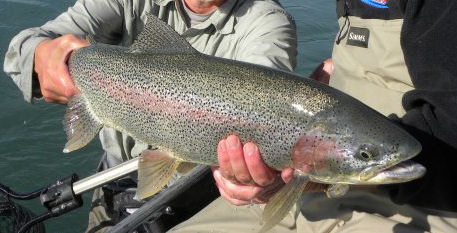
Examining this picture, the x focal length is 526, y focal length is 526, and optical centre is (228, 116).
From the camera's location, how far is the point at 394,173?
2.10 metres

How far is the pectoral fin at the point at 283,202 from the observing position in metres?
2.19

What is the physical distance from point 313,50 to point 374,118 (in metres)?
7.64

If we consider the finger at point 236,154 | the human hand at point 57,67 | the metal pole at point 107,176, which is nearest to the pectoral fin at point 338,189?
the finger at point 236,154

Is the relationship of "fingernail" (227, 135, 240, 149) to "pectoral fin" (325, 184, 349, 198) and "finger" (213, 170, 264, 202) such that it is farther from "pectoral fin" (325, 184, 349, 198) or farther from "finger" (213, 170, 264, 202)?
"pectoral fin" (325, 184, 349, 198)

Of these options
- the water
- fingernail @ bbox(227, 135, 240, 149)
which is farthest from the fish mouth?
the water

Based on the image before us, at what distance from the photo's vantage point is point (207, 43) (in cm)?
359

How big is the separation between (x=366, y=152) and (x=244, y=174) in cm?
55

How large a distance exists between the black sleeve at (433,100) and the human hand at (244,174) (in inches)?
23.1

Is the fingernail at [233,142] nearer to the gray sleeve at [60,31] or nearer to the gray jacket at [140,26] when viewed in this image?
the gray jacket at [140,26]

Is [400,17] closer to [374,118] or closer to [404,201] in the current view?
[374,118]

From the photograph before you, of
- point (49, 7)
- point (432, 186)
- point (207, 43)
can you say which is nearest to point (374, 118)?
point (432, 186)

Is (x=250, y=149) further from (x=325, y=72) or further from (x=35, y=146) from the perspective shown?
(x=35, y=146)

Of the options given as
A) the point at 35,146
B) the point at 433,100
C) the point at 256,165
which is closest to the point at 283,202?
the point at 256,165

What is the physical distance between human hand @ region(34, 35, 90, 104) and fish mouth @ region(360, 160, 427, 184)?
5.35 feet
